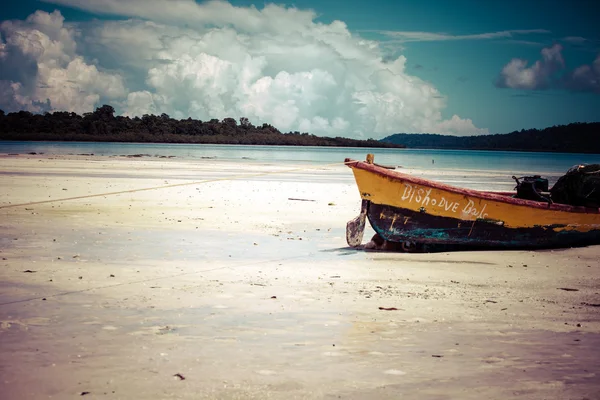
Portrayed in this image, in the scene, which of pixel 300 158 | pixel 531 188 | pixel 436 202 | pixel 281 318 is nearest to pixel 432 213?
pixel 436 202

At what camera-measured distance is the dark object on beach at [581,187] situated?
924 cm

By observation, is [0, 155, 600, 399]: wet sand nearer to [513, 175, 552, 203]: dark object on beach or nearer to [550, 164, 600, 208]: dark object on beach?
[550, 164, 600, 208]: dark object on beach

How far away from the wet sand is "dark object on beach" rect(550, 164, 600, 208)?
2.60 ft

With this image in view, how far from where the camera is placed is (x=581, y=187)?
366 inches

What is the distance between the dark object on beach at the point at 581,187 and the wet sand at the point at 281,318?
0.79 meters

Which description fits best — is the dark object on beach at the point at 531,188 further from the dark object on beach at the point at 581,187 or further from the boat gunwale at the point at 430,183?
the boat gunwale at the point at 430,183

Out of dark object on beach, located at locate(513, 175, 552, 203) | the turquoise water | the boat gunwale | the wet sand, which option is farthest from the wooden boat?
the turquoise water

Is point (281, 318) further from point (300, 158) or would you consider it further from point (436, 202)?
point (300, 158)

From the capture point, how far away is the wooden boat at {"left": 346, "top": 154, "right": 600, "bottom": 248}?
843cm

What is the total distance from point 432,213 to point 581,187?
102 inches

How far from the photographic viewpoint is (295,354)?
4.18 meters

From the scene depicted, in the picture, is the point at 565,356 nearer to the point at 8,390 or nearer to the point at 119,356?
the point at 119,356

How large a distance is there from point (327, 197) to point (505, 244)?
26.7ft

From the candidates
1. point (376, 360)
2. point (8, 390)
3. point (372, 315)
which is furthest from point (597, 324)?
point (8, 390)
